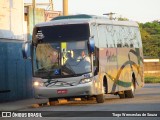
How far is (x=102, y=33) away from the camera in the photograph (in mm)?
26828

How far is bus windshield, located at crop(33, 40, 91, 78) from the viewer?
81.4 ft

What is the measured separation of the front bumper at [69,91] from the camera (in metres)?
24.6

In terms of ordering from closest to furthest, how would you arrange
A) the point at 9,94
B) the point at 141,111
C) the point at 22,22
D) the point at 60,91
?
1. the point at 141,111
2. the point at 60,91
3. the point at 9,94
4. the point at 22,22

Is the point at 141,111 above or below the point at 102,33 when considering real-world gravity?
below

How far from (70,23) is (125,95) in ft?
22.3

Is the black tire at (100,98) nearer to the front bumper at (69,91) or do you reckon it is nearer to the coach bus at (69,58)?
the coach bus at (69,58)

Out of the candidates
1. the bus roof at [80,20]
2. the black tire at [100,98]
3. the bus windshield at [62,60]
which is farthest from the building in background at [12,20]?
the black tire at [100,98]

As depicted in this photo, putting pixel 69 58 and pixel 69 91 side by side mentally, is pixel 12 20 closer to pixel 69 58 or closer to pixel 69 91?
pixel 69 58

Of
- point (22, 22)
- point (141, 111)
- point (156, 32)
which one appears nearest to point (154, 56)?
A: point (156, 32)

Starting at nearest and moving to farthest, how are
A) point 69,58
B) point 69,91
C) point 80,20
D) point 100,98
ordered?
point 69,91 < point 69,58 < point 80,20 < point 100,98

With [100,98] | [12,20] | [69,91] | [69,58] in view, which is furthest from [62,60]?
[12,20]

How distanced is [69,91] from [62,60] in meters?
1.31

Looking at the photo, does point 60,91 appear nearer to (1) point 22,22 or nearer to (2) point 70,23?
(2) point 70,23

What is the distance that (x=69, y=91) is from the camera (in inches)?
970
